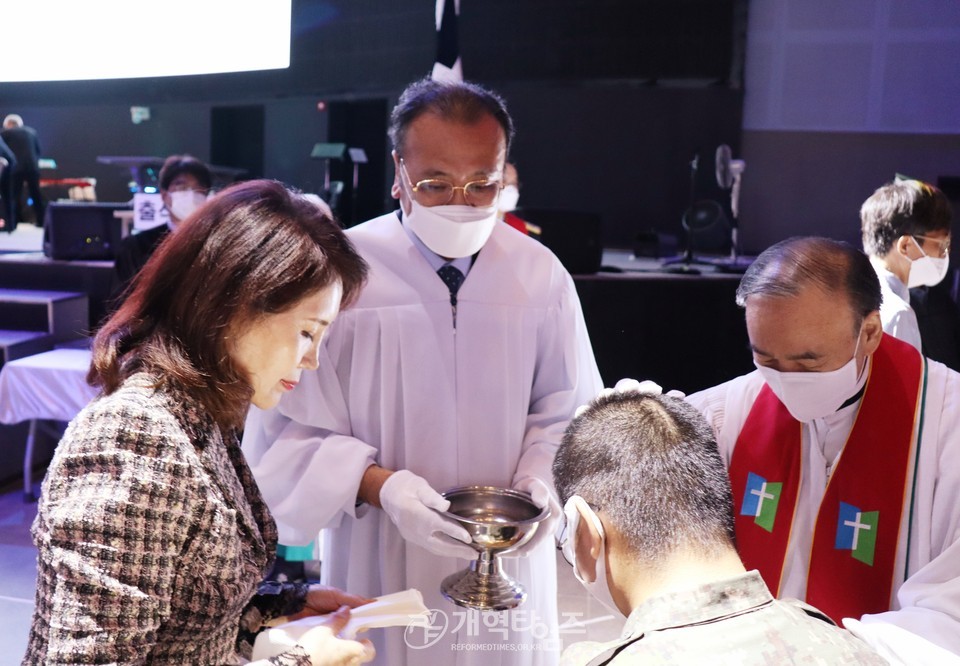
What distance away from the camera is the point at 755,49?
945 cm


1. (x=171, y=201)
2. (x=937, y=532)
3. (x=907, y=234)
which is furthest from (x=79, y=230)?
(x=937, y=532)

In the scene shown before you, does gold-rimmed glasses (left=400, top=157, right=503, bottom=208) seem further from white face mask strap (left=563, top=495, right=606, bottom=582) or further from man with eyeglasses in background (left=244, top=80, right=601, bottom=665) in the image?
white face mask strap (left=563, top=495, right=606, bottom=582)

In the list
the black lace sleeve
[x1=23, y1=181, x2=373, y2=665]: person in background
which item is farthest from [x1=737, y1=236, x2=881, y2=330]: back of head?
the black lace sleeve

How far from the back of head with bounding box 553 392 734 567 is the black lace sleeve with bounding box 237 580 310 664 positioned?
58cm

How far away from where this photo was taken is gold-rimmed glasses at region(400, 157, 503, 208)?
6.65ft

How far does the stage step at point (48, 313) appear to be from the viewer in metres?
5.48

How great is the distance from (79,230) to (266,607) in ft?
16.1

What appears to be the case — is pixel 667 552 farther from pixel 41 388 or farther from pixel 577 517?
pixel 41 388

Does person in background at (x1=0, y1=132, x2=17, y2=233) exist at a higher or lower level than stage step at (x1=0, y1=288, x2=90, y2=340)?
higher

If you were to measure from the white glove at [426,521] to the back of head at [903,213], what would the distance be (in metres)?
2.19

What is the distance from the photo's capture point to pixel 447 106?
6.65ft

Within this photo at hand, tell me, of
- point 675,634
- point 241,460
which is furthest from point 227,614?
point 675,634

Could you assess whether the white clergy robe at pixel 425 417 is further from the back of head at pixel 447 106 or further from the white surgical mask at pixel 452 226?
the back of head at pixel 447 106

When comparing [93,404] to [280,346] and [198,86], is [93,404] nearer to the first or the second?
[280,346]
